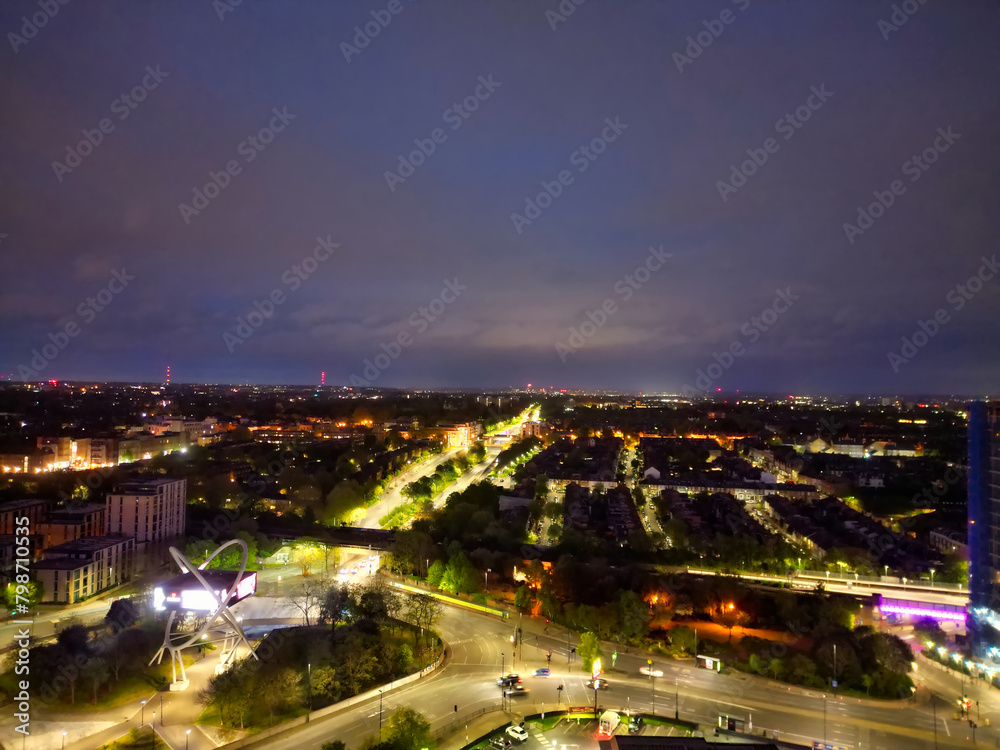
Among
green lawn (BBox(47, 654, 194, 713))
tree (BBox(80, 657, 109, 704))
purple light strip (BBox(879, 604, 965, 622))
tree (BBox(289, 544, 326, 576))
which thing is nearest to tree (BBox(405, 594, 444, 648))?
green lawn (BBox(47, 654, 194, 713))

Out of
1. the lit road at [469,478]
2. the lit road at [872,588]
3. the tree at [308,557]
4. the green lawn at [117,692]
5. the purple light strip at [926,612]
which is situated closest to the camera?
the green lawn at [117,692]

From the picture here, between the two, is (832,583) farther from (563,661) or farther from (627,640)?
(563,661)

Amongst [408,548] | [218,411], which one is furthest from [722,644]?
[218,411]

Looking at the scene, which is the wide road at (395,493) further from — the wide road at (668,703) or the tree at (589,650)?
the tree at (589,650)

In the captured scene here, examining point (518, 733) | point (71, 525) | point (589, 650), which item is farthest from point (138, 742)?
point (71, 525)

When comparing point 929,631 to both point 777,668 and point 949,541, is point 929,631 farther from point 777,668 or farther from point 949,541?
point 949,541

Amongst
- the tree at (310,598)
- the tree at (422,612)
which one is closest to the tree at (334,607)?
the tree at (310,598)
